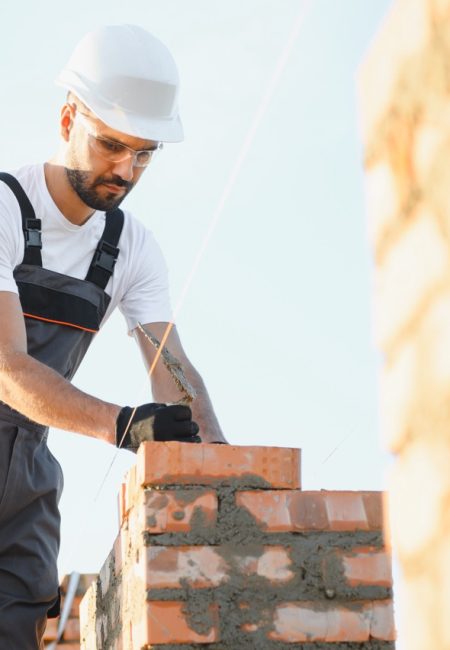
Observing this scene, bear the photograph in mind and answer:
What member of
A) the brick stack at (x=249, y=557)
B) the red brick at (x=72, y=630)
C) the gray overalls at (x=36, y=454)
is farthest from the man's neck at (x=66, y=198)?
the red brick at (x=72, y=630)

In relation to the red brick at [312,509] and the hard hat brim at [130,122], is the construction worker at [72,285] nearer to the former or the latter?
the hard hat brim at [130,122]

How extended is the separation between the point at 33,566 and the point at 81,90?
1.65 meters

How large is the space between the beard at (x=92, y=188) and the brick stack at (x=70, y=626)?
276 centimetres

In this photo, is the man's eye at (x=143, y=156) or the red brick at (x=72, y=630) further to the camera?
the red brick at (x=72, y=630)

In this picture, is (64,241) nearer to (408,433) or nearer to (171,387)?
(171,387)

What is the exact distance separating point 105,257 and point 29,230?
0.28 meters

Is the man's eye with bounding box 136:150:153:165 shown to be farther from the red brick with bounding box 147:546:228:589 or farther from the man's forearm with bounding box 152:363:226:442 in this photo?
the red brick with bounding box 147:546:228:589

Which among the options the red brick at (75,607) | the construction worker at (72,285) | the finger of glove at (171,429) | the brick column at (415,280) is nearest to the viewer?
the brick column at (415,280)

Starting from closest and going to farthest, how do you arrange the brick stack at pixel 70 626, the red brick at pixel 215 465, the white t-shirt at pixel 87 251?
the red brick at pixel 215 465
the white t-shirt at pixel 87 251
the brick stack at pixel 70 626

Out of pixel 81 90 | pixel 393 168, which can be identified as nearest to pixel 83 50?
pixel 81 90

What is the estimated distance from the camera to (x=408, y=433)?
133 cm

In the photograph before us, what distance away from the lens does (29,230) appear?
12.1 ft

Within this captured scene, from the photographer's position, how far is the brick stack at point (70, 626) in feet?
19.4

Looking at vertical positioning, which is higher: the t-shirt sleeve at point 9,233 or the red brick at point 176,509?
the t-shirt sleeve at point 9,233
